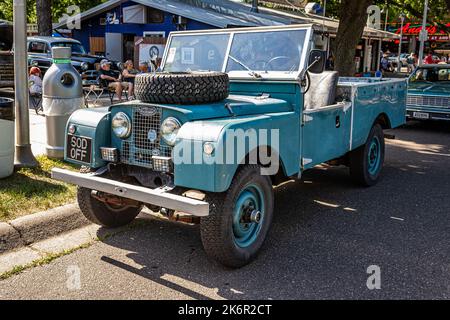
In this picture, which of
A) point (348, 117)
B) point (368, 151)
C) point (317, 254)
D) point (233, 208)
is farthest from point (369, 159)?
point (233, 208)

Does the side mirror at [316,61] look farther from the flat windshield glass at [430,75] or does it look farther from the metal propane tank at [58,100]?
the flat windshield glass at [430,75]

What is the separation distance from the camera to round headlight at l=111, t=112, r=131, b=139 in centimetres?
432

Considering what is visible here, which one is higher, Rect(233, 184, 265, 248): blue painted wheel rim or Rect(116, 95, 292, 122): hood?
Rect(116, 95, 292, 122): hood

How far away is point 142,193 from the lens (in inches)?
148

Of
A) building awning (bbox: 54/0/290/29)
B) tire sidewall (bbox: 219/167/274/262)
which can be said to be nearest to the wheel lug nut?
tire sidewall (bbox: 219/167/274/262)

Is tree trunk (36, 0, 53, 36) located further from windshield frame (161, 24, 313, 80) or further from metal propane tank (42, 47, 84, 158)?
windshield frame (161, 24, 313, 80)

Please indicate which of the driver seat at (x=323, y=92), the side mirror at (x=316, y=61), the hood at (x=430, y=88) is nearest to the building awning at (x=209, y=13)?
the hood at (x=430, y=88)

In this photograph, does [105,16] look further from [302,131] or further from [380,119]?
[302,131]

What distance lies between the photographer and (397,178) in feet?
24.1

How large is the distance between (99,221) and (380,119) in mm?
4331

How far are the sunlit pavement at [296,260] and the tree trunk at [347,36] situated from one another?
6.62 m

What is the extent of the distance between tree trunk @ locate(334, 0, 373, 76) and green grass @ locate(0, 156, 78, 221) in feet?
A: 27.3

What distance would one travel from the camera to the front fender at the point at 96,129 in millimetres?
4379

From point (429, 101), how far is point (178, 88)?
9.78m
